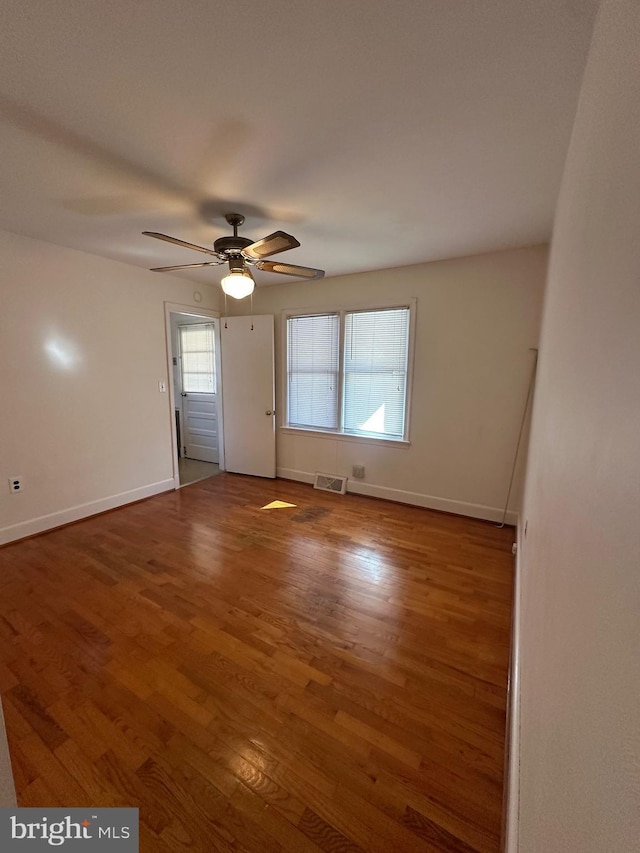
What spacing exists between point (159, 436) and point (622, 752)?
13.8 feet

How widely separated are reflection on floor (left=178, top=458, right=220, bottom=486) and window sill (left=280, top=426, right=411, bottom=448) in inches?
49.7

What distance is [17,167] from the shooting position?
1.79 meters

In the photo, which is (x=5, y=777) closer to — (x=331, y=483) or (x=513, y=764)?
(x=513, y=764)

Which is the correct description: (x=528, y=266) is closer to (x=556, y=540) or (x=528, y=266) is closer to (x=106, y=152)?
(x=556, y=540)

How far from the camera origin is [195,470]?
16.2ft

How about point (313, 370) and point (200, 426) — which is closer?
point (313, 370)

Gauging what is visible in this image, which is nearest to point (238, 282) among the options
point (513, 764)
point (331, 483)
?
point (331, 483)

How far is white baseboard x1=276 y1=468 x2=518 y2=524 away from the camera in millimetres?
3273

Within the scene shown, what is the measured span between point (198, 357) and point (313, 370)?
2105 millimetres

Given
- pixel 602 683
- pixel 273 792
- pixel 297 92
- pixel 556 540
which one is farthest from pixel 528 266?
pixel 273 792

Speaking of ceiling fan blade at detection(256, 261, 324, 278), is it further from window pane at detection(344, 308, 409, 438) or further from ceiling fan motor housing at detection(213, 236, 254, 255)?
window pane at detection(344, 308, 409, 438)

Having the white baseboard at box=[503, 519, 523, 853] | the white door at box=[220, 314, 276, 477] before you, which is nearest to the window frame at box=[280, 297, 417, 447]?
the white door at box=[220, 314, 276, 477]

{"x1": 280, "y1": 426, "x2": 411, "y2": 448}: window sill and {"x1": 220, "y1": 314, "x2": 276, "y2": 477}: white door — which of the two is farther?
{"x1": 220, "y1": 314, "x2": 276, "y2": 477}: white door

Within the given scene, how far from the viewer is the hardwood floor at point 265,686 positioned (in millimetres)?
1148
